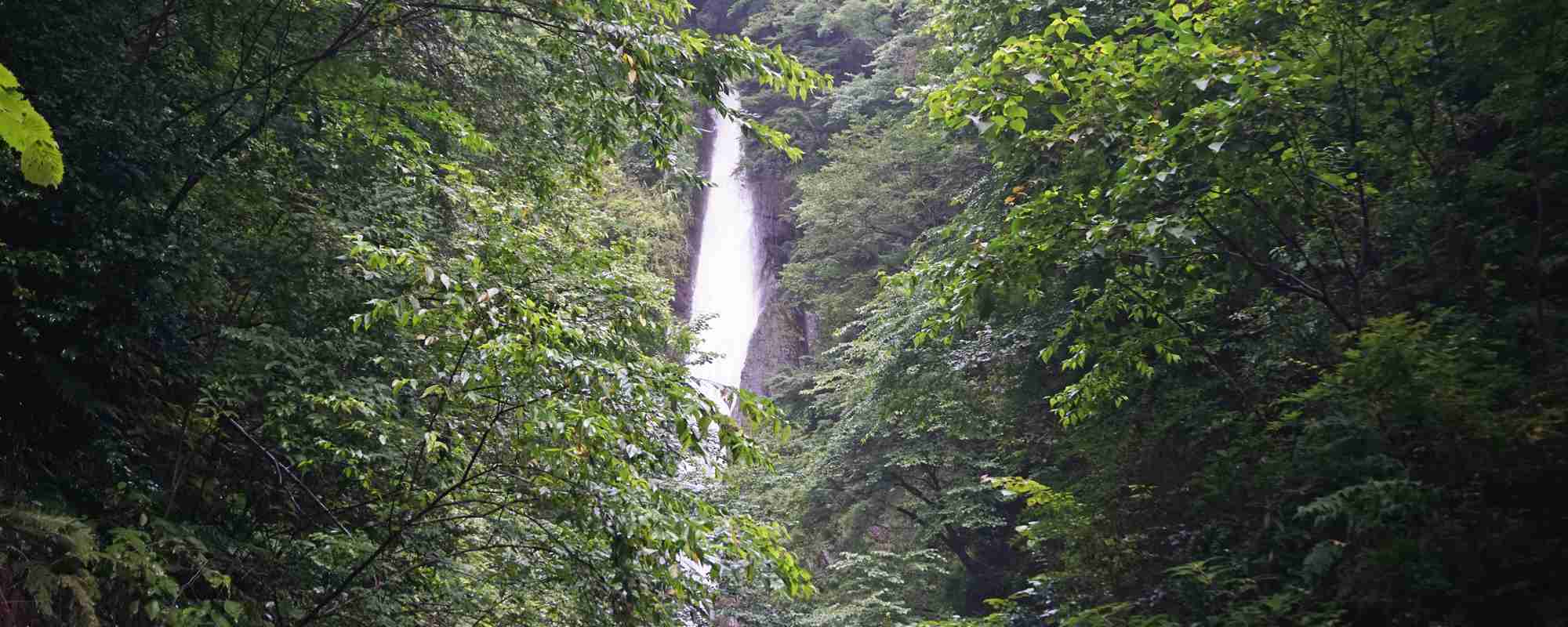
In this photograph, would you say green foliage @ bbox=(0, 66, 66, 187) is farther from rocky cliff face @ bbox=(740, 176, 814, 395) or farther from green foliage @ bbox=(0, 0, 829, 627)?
rocky cliff face @ bbox=(740, 176, 814, 395)

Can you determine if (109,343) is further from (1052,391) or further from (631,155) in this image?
(631,155)

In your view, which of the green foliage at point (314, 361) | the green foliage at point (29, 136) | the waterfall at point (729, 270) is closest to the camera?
the green foliage at point (29, 136)

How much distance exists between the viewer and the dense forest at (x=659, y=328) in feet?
11.0

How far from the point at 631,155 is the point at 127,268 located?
18.6m

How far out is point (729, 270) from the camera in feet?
82.7

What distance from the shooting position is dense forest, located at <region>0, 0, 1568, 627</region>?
337 centimetres

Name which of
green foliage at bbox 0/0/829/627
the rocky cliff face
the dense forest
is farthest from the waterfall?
green foliage at bbox 0/0/829/627

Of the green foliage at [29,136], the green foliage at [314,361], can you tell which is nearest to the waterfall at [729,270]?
the green foliage at [314,361]

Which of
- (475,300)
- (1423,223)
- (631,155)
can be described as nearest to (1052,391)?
(1423,223)

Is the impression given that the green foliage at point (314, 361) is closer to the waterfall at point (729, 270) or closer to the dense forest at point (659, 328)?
the dense forest at point (659, 328)

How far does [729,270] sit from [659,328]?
20424 mm

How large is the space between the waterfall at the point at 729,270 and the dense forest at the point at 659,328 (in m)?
17.0

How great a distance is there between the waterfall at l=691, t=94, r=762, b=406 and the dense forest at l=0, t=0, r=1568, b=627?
17.0 meters

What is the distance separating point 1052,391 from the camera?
982 cm
